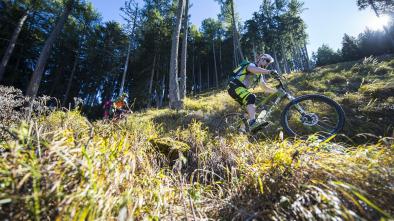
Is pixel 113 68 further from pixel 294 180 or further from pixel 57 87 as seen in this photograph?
pixel 294 180

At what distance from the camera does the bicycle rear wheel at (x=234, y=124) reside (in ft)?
17.0

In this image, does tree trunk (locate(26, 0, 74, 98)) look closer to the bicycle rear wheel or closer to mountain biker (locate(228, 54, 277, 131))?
the bicycle rear wheel

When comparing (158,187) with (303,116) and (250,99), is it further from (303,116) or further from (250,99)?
(303,116)

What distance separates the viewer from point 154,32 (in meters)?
25.6

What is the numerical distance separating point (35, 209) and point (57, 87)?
95.2 ft

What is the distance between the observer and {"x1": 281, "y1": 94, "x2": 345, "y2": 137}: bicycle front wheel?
401 cm

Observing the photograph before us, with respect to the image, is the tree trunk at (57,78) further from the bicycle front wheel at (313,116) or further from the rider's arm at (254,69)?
the bicycle front wheel at (313,116)

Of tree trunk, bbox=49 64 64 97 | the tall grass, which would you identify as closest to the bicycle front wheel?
the tall grass

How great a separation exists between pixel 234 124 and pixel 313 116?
1812mm

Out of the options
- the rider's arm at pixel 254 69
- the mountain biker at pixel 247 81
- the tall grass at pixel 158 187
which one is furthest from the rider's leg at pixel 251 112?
the tall grass at pixel 158 187

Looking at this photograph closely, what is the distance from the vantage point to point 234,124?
5508mm

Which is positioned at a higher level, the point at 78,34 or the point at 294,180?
the point at 78,34

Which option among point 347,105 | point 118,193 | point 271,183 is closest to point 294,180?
point 271,183

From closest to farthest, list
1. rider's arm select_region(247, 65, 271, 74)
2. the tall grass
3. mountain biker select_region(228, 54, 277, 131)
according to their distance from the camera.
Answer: the tall grass → rider's arm select_region(247, 65, 271, 74) → mountain biker select_region(228, 54, 277, 131)
